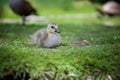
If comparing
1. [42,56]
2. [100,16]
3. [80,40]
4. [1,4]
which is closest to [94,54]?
[42,56]

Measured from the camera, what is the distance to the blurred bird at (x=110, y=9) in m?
18.4

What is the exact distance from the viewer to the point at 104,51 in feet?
24.7

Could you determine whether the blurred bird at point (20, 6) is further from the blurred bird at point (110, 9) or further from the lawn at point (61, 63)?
the blurred bird at point (110, 9)

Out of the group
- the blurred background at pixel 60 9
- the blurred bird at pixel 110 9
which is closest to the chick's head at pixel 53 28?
the blurred background at pixel 60 9

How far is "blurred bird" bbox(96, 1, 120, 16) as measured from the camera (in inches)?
726

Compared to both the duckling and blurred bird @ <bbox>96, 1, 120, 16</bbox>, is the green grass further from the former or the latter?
blurred bird @ <bbox>96, 1, 120, 16</bbox>

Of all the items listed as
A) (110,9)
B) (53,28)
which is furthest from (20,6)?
Result: (110,9)

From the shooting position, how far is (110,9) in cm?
1877

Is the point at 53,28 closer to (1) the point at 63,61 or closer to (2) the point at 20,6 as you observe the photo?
(1) the point at 63,61

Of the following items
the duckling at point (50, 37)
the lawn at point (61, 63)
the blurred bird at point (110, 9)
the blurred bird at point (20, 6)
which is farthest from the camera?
the blurred bird at point (110, 9)

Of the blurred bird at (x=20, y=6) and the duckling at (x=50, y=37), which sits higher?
the blurred bird at (x=20, y=6)

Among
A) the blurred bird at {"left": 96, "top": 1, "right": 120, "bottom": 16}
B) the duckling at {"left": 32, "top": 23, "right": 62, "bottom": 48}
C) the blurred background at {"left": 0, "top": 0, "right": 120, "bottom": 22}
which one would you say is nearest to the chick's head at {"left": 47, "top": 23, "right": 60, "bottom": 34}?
the duckling at {"left": 32, "top": 23, "right": 62, "bottom": 48}

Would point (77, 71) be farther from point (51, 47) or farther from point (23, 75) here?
point (51, 47)

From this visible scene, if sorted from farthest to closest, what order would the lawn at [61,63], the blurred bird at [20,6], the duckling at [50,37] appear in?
the blurred bird at [20,6] < the duckling at [50,37] < the lawn at [61,63]
